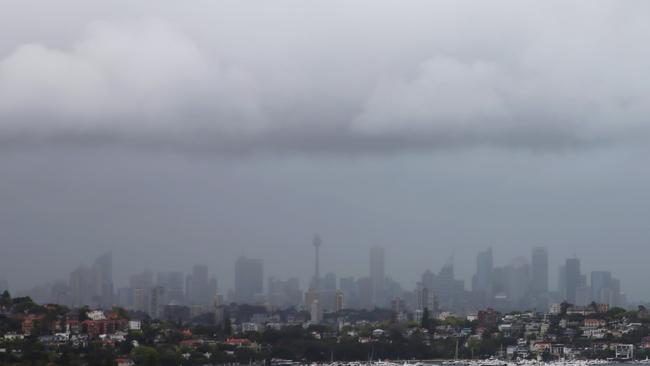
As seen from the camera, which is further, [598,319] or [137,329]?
[598,319]

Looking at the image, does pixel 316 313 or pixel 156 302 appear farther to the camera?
pixel 156 302

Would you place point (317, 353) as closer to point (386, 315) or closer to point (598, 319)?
point (598, 319)

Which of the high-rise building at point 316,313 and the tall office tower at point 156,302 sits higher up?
the tall office tower at point 156,302

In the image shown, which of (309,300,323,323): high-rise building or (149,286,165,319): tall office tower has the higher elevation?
(149,286,165,319): tall office tower

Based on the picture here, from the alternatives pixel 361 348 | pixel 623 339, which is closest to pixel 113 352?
pixel 361 348

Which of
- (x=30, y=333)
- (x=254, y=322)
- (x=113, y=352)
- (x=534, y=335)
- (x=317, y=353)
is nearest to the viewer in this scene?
(x=113, y=352)

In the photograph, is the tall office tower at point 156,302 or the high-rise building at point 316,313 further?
the tall office tower at point 156,302

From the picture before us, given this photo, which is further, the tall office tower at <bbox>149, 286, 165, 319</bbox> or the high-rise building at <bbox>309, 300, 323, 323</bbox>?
the tall office tower at <bbox>149, 286, 165, 319</bbox>

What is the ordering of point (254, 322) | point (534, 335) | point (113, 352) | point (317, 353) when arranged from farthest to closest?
point (254, 322)
point (534, 335)
point (317, 353)
point (113, 352)

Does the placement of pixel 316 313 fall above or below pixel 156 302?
below

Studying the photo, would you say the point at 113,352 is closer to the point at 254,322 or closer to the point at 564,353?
the point at 564,353
